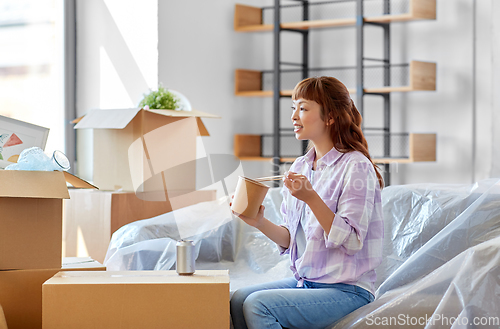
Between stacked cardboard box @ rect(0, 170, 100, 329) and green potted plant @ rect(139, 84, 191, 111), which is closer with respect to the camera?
stacked cardboard box @ rect(0, 170, 100, 329)

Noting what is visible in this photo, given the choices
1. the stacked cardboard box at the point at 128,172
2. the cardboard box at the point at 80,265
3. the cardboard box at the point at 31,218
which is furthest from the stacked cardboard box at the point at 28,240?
the stacked cardboard box at the point at 128,172

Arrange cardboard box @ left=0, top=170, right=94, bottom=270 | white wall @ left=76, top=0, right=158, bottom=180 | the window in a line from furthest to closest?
white wall @ left=76, top=0, right=158, bottom=180 < the window < cardboard box @ left=0, top=170, right=94, bottom=270

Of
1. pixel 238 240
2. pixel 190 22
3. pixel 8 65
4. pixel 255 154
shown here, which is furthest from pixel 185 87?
pixel 238 240

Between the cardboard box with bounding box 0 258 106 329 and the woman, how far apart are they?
49 cm

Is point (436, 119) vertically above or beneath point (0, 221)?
above

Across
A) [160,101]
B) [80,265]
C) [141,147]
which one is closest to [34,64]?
[160,101]

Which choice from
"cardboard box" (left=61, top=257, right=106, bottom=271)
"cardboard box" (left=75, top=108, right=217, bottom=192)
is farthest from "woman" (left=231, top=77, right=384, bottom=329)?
"cardboard box" (left=75, top=108, right=217, bottom=192)

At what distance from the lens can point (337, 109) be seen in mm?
1334

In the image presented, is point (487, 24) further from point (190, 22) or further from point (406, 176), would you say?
point (190, 22)

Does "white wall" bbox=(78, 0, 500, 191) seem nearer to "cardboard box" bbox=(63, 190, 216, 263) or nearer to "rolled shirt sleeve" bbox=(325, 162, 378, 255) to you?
"cardboard box" bbox=(63, 190, 216, 263)

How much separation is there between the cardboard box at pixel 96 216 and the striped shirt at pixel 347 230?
1044 millimetres

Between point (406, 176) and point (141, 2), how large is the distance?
1807 mm

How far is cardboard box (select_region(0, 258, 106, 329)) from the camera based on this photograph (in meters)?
1.35

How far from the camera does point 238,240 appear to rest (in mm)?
2045
